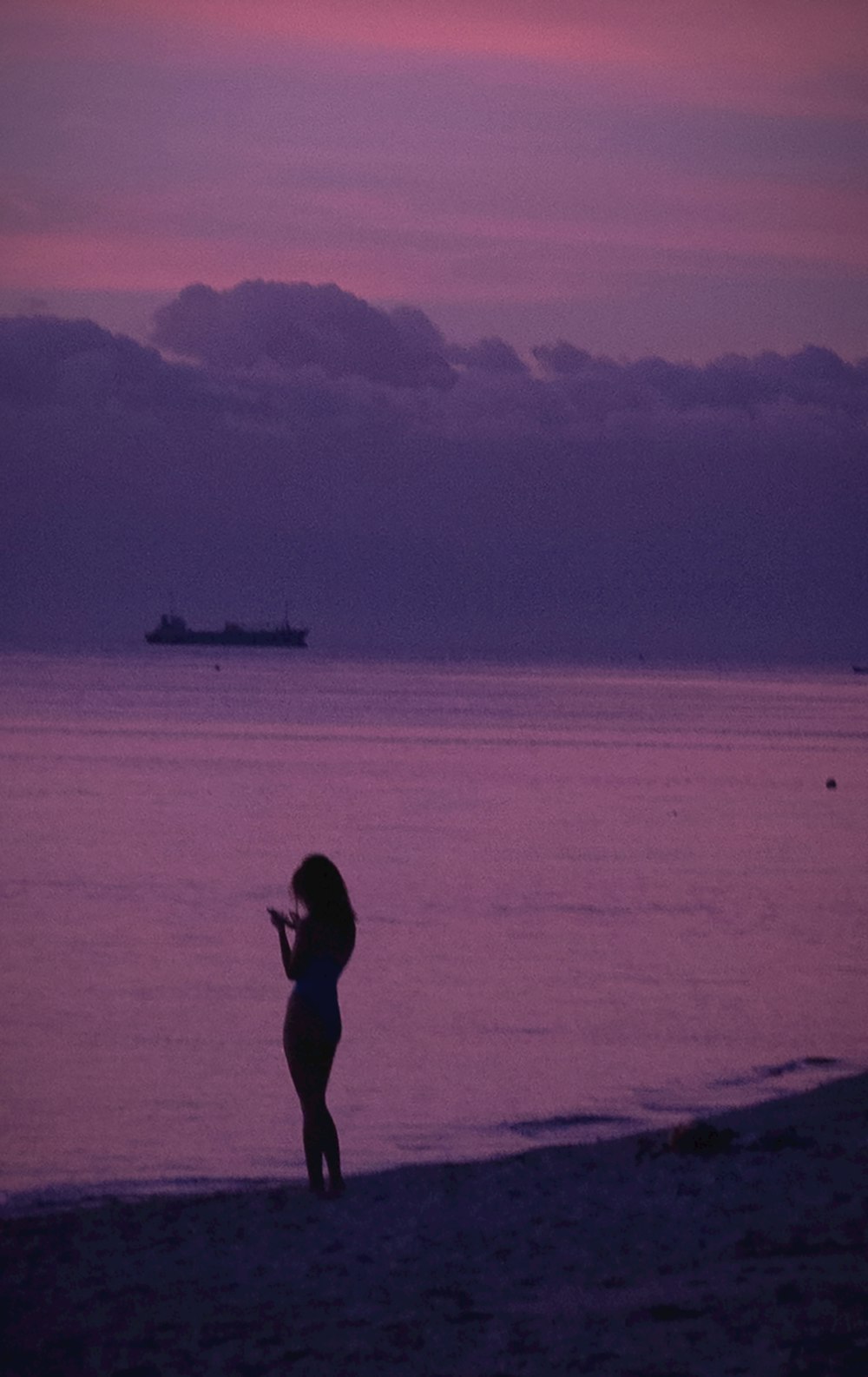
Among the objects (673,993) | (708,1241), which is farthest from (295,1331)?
(673,993)

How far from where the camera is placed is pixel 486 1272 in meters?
8.45

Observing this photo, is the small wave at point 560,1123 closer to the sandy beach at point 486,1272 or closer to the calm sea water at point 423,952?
the calm sea water at point 423,952

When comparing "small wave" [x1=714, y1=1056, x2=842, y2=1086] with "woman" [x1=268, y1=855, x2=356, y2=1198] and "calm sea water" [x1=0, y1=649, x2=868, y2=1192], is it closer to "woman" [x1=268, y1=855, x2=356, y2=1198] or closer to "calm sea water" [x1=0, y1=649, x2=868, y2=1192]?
"calm sea water" [x1=0, y1=649, x2=868, y2=1192]

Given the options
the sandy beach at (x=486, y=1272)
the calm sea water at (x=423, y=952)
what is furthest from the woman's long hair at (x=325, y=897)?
the calm sea water at (x=423, y=952)

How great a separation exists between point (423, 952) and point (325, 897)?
48.1ft

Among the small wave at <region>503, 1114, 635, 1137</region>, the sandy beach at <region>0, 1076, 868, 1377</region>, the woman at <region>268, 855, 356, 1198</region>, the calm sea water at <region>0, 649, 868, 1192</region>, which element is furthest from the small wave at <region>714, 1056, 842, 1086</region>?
the woman at <region>268, 855, 356, 1198</region>

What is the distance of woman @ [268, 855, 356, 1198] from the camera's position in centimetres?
937

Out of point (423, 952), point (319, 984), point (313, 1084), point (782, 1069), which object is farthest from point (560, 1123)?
point (423, 952)

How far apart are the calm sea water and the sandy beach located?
2394mm

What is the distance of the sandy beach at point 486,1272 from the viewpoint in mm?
6973

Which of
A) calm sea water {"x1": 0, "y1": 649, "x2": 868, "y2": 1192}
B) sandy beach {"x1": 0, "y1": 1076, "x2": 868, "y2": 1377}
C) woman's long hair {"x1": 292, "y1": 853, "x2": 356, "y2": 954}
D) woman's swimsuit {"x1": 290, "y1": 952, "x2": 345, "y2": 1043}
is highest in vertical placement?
woman's long hair {"x1": 292, "y1": 853, "x2": 356, "y2": 954}

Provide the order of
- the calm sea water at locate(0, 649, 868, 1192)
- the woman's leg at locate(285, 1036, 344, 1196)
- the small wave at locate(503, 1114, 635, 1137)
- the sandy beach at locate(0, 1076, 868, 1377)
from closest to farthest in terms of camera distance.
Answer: the sandy beach at locate(0, 1076, 868, 1377), the woman's leg at locate(285, 1036, 344, 1196), the small wave at locate(503, 1114, 635, 1137), the calm sea water at locate(0, 649, 868, 1192)

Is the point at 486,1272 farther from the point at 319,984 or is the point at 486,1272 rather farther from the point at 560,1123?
the point at 560,1123

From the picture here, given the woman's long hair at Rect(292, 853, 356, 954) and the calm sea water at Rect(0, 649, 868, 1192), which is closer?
the woman's long hair at Rect(292, 853, 356, 954)
